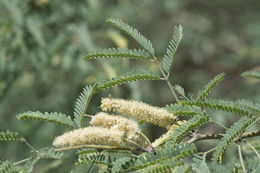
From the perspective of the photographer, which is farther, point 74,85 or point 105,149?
point 74,85

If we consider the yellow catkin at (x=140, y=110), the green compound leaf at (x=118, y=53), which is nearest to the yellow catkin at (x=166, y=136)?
the yellow catkin at (x=140, y=110)

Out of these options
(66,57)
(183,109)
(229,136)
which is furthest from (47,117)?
(66,57)

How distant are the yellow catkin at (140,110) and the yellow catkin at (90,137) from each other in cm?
10

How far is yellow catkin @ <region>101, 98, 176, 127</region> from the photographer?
1323mm

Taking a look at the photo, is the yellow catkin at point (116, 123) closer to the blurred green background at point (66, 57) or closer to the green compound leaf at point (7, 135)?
the green compound leaf at point (7, 135)

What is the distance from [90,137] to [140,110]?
179 millimetres

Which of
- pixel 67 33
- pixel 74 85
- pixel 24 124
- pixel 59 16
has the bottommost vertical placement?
pixel 24 124

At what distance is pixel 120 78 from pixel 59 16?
2145 millimetres

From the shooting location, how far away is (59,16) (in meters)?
3.45

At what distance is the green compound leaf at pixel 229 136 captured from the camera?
4.27ft

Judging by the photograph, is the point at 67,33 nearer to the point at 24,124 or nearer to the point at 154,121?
the point at 24,124

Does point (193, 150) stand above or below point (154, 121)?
below

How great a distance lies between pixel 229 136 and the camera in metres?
1.31

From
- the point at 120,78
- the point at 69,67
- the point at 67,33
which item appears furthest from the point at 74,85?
the point at 120,78
